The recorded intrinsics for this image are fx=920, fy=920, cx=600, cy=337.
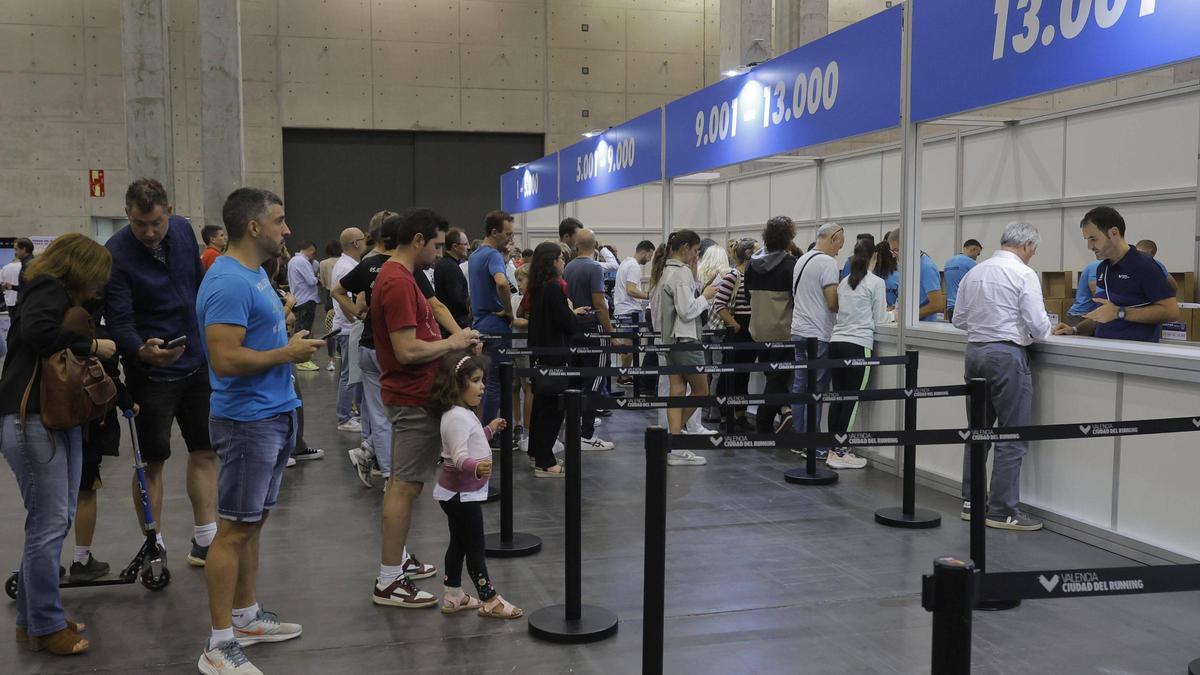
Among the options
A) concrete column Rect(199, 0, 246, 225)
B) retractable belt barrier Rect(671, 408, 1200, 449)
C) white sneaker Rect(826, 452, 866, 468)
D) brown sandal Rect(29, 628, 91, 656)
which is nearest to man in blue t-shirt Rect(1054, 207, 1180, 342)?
white sneaker Rect(826, 452, 866, 468)

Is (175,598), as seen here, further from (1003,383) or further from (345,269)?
(1003,383)

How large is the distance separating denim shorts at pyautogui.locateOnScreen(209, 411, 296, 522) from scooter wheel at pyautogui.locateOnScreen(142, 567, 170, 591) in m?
1.28

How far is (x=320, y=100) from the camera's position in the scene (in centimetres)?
1981

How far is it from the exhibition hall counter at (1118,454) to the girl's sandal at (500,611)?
3048 millimetres

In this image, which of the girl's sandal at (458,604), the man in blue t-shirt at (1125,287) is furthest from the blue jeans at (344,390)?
the man in blue t-shirt at (1125,287)

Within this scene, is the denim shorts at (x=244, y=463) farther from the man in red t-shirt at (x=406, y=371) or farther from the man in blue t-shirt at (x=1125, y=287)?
the man in blue t-shirt at (x=1125, y=287)

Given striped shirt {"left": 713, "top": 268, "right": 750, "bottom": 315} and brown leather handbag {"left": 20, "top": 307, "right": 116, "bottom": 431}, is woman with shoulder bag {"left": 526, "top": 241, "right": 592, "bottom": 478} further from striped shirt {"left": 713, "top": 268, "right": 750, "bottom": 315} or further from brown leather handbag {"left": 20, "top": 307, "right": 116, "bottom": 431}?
brown leather handbag {"left": 20, "top": 307, "right": 116, "bottom": 431}

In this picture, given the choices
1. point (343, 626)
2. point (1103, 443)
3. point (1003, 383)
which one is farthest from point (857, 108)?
point (343, 626)

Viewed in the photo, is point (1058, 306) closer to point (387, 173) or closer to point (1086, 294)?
point (1086, 294)

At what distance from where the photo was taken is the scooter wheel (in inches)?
165

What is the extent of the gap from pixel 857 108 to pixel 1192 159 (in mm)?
3602

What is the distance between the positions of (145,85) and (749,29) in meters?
10.0

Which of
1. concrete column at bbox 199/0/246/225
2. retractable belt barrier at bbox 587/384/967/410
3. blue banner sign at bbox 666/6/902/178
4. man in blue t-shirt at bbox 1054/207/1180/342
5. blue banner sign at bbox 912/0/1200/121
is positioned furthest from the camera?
concrete column at bbox 199/0/246/225

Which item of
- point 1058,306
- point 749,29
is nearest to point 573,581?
point 1058,306
